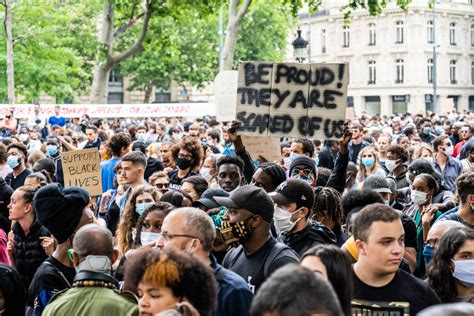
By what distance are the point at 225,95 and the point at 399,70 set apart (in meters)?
58.0

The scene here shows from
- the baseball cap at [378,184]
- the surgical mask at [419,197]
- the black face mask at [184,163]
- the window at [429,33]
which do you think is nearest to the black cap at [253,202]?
the baseball cap at [378,184]

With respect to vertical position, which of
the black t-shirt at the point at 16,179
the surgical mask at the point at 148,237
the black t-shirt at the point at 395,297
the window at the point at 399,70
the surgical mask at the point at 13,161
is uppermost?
the window at the point at 399,70

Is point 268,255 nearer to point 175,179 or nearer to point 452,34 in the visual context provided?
point 175,179

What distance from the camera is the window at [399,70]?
224ft

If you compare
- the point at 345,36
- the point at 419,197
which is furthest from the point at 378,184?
the point at 345,36

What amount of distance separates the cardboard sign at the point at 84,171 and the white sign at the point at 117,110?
1641cm

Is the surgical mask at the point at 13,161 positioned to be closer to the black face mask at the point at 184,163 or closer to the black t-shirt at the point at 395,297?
the black face mask at the point at 184,163

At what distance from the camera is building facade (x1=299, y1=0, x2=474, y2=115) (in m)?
67.6

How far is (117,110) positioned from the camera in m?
29.2

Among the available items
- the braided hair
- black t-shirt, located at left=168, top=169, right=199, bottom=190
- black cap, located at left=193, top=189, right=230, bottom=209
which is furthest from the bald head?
black t-shirt, located at left=168, top=169, right=199, bottom=190

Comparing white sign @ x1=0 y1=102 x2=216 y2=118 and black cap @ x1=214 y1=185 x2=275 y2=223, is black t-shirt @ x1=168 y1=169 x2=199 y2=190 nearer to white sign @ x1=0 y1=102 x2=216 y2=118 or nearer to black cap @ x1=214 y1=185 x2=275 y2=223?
black cap @ x1=214 y1=185 x2=275 y2=223

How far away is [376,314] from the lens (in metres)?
4.81

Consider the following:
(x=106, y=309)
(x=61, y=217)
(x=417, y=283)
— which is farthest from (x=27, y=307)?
(x=417, y=283)

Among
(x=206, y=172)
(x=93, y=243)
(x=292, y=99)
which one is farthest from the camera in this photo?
(x=206, y=172)
